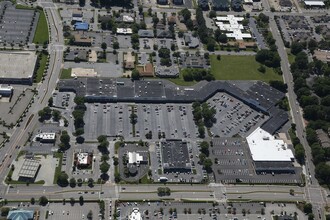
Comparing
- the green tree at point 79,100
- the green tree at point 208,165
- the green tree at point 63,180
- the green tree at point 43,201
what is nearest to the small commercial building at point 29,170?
the green tree at point 63,180

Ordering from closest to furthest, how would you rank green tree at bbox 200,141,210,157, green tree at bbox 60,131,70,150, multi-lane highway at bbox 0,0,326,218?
multi-lane highway at bbox 0,0,326,218, green tree at bbox 60,131,70,150, green tree at bbox 200,141,210,157

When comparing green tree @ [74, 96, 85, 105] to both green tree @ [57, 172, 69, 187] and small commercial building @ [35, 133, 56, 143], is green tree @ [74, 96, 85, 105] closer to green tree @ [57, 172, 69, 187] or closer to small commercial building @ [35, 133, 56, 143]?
small commercial building @ [35, 133, 56, 143]

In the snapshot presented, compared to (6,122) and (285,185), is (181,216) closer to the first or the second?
(285,185)

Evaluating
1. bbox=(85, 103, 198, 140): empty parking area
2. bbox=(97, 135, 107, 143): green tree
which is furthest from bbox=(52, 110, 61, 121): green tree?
bbox=(97, 135, 107, 143): green tree

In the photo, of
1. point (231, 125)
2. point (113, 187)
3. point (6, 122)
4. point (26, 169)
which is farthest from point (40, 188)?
point (231, 125)

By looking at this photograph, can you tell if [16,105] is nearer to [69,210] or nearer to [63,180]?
[63,180]

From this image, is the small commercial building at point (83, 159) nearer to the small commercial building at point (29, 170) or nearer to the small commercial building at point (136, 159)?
the small commercial building at point (29, 170)
